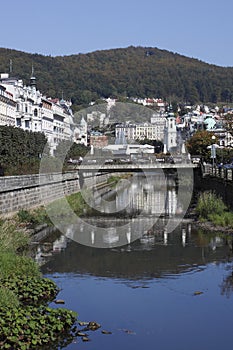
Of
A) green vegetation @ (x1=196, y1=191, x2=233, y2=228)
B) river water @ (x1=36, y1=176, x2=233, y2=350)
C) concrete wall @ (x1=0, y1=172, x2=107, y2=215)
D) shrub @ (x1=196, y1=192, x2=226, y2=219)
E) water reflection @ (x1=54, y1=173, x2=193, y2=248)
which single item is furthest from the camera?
shrub @ (x1=196, y1=192, x2=226, y2=219)

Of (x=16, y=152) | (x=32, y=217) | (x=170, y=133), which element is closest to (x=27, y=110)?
(x=16, y=152)

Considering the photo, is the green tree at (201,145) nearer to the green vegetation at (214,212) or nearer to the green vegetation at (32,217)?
the green vegetation at (214,212)

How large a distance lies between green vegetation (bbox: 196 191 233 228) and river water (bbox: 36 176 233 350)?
1.79m

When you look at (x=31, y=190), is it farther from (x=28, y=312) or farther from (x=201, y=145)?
(x=201, y=145)

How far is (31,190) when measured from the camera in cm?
4088

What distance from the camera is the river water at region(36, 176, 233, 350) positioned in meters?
15.5

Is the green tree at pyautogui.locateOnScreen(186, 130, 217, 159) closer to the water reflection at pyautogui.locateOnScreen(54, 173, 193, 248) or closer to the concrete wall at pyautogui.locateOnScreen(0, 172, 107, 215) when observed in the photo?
the water reflection at pyautogui.locateOnScreen(54, 173, 193, 248)

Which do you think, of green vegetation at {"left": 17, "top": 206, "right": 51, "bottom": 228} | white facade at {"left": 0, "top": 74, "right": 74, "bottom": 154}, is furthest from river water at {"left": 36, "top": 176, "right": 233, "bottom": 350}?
white facade at {"left": 0, "top": 74, "right": 74, "bottom": 154}

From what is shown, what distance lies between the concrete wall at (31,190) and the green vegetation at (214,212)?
11416 millimetres

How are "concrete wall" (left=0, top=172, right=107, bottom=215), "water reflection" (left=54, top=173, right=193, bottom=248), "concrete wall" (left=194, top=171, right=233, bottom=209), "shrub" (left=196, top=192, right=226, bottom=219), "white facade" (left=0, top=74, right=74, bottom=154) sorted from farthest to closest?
"white facade" (left=0, top=74, right=74, bottom=154), "concrete wall" (left=194, top=171, right=233, bottom=209), "shrub" (left=196, top=192, right=226, bottom=219), "concrete wall" (left=0, top=172, right=107, bottom=215), "water reflection" (left=54, top=173, right=193, bottom=248)

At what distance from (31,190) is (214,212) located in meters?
12.6

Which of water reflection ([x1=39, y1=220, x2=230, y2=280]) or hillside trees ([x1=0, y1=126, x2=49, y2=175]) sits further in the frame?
hillside trees ([x1=0, y1=126, x2=49, y2=175])

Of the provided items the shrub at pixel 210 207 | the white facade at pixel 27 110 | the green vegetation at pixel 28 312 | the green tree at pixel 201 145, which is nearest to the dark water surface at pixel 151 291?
the green vegetation at pixel 28 312

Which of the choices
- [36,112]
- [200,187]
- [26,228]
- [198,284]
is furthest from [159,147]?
[198,284]
